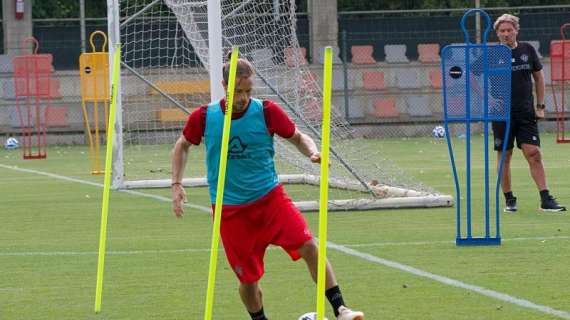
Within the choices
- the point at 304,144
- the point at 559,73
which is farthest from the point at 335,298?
the point at 559,73

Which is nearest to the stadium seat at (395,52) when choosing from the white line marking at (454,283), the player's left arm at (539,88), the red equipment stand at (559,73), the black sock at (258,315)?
the red equipment stand at (559,73)

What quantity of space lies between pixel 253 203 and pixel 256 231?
173 millimetres

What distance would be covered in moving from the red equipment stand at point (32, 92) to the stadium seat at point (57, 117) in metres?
0.17

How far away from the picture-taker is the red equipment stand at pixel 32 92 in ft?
92.1

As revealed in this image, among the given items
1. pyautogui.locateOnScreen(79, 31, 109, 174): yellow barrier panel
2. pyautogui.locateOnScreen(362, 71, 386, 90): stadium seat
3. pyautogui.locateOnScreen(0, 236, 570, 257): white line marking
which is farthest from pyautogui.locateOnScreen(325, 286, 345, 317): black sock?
pyautogui.locateOnScreen(362, 71, 386, 90): stadium seat

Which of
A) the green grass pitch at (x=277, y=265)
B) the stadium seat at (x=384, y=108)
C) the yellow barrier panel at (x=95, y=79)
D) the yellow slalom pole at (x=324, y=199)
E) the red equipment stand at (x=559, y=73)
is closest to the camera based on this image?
the yellow slalom pole at (x=324, y=199)

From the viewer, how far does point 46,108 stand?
30938 mm

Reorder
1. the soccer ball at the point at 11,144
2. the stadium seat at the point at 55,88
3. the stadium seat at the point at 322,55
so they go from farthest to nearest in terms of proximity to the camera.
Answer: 1. the stadium seat at the point at 322,55
2. the stadium seat at the point at 55,88
3. the soccer ball at the point at 11,144

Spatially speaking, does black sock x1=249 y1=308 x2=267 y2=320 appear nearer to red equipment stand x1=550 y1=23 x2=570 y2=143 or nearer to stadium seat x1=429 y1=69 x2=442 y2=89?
red equipment stand x1=550 y1=23 x2=570 y2=143

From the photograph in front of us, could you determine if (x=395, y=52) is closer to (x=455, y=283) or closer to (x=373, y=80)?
(x=373, y=80)

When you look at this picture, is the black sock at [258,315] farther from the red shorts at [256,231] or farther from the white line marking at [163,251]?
the white line marking at [163,251]

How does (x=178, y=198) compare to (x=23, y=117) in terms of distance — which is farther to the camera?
(x=23, y=117)

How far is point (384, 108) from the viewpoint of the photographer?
3228cm

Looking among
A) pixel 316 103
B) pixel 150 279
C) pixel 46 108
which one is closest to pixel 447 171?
pixel 316 103
